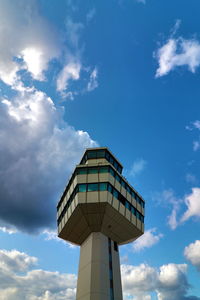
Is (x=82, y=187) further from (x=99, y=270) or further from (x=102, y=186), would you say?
(x=99, y=270)

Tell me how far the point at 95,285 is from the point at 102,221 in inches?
339

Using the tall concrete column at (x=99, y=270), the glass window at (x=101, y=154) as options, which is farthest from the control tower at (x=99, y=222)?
the glass window at (x=101, y=154)

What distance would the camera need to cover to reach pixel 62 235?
4353cm

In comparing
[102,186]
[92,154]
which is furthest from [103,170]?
[92,154]

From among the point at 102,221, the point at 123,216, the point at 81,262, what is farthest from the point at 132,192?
the point at 81,262

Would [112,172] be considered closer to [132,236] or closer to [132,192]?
[132,192]

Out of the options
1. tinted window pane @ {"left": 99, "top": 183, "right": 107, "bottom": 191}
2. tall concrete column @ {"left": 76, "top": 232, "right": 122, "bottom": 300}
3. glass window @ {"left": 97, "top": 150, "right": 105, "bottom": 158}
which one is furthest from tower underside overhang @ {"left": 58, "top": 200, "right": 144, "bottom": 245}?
glass window @ {"left": 97, "top": 150, "right": 105, "bottom": 158}

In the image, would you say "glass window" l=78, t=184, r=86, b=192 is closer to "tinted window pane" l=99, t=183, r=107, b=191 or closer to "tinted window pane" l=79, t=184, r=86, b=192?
"tinted window pane" l=79, t=184, r=86, b=192

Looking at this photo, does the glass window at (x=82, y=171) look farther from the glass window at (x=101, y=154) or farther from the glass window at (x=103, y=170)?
the glass window at (x=101, y=154)

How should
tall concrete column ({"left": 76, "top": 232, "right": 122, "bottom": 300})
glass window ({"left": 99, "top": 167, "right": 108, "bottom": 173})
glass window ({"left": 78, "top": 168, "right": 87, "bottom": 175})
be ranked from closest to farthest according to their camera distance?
1. tall concrete column ({"left": 76, "top": 232, "right": 122, "bottom": 300})
2. glass window ({"left": 99, "top": 167, "right": 108, "bottom": 173})
3. glass window ({"left": 78, "top": 168, "right": 87, "bottom": 175})

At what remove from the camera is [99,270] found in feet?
112

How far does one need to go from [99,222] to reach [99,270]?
662cm

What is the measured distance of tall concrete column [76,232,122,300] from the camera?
33.0m

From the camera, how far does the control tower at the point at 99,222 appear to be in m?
34.4
